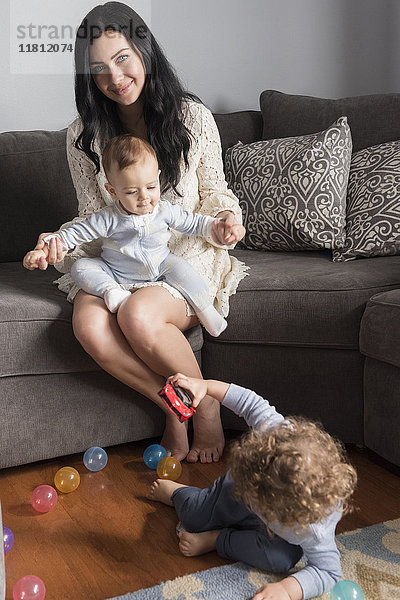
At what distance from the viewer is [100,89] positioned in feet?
6.57

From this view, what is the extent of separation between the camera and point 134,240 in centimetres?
187

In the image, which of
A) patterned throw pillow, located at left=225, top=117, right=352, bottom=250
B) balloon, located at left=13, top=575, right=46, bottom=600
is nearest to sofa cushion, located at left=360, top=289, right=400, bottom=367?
patterned throw pillow, located at left=225, top=117, right=352, bottom=250

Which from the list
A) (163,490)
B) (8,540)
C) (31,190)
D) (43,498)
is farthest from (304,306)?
(31,190)

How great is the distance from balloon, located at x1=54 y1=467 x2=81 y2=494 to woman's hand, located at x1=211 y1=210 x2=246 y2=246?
0.72 meters

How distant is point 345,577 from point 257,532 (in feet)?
0.62

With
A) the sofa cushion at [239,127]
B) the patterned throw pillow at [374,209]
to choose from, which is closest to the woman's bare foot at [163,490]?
the patterned throw pillow at [374,209]

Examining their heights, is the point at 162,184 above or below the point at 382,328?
above

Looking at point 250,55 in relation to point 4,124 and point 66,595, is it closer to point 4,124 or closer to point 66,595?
point 4,124

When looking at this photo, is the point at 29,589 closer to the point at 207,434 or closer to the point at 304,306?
the point at 207,434

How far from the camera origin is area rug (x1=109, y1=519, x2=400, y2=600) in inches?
52.3

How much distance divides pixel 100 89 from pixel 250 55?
1.27 m

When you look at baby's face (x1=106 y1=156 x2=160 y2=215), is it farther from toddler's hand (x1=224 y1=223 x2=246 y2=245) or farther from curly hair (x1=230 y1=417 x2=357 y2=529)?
curly hair (x1=230 y1=417 x2=357 y2=529)

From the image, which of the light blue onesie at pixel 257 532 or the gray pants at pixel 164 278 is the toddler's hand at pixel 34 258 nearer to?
the gray pants at pixel 164 278

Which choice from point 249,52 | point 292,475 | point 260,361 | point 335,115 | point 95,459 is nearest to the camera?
point 292,475
